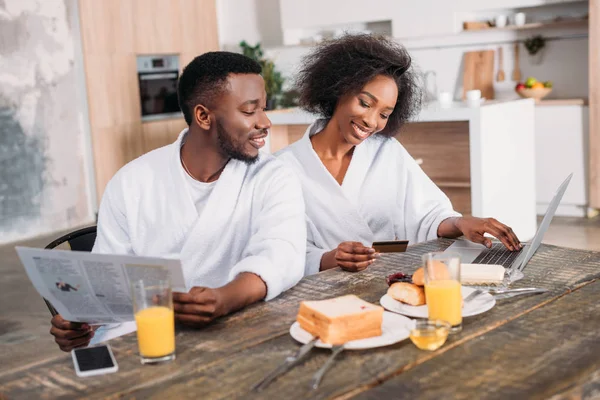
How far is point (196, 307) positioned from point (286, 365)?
0.97 feet

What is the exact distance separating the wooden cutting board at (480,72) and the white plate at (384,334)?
5.28 meters

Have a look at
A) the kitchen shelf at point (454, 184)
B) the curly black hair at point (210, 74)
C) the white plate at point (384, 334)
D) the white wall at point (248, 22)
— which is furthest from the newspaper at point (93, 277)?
the white wall at point (248, 22)

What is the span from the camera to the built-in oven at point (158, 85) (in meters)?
6.57

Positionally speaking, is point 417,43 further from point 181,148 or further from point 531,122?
point 181,148

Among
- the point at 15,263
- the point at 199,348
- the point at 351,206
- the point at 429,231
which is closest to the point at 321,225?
the point at 351,206

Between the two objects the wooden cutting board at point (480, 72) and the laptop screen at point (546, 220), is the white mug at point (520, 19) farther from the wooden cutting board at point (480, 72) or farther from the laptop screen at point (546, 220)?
the laptop screen at point (546, 220)

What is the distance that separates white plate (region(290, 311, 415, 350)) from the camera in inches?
52.9

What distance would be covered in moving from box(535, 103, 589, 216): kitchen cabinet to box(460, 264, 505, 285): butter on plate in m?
4.40

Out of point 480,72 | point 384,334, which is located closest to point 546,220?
point 384,334

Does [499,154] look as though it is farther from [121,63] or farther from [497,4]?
[121,63]

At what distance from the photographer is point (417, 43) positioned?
22.1 feet

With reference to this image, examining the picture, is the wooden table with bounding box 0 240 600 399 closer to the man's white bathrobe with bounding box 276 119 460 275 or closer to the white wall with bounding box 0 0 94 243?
the man's white bathrobe with bounding box 276 119 460 275

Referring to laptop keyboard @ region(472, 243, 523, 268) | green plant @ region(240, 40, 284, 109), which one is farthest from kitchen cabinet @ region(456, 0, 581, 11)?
laptop keyboard @ region(472, 243, 523, 268)

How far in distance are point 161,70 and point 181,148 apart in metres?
4.82
